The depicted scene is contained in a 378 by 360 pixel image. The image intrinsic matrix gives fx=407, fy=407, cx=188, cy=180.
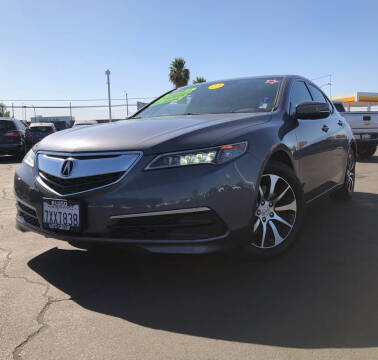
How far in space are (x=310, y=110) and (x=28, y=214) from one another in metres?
2.44

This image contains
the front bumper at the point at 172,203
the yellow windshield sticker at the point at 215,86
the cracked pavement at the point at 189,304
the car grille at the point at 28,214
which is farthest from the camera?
the yellow windshield sticker at the point at 215,86

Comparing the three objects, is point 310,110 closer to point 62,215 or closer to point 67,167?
point 67,167

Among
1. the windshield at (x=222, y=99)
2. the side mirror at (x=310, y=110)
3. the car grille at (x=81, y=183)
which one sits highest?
the windshield at (x=222, y=99)

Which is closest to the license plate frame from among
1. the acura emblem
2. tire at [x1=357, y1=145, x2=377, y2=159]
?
the acura emblem

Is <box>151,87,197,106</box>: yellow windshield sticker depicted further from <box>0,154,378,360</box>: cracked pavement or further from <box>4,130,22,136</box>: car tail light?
<box>4,130,22,136</box>: car tail light

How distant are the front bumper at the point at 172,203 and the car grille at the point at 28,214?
1.39ft

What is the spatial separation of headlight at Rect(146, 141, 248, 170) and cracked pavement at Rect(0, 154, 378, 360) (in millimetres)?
819

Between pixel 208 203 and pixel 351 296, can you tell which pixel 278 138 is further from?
pixel 351 296

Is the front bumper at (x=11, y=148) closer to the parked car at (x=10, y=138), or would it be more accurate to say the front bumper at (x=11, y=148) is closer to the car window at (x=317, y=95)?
the parked car at (x=10, y=138)

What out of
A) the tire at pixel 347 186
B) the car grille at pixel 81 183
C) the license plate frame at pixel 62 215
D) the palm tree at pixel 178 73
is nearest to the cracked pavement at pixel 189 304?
the license plate frame at pixel 62 215

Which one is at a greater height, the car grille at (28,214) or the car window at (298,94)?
the car window at (298,94)

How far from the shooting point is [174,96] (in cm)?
447

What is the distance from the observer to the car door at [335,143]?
430cm

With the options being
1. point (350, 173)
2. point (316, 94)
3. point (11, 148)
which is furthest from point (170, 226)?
point (11, 148)
